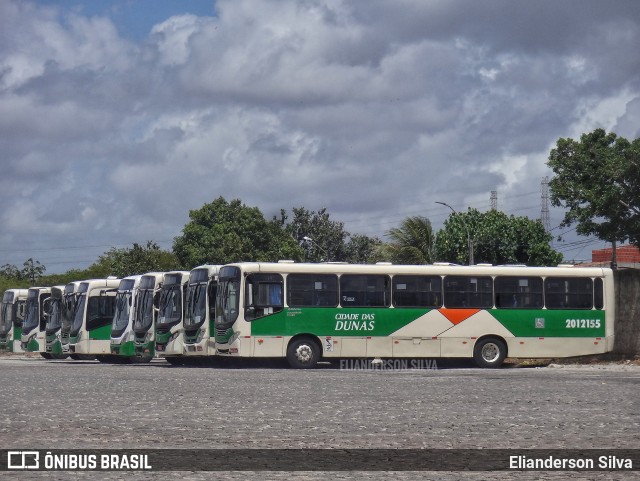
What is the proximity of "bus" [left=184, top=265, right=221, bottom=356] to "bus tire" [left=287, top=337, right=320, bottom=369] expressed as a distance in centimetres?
251

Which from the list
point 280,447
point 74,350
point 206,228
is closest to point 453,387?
point 280,447

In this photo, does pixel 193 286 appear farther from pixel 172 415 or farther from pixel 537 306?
pixel 172 415

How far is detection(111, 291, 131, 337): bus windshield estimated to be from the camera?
1602 inches

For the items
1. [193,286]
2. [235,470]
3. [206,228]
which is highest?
[206,228]

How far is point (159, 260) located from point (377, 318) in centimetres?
6699

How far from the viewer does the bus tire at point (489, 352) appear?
3584cm

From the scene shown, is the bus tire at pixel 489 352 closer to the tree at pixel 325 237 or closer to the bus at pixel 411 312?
the bus at pixel 411 312

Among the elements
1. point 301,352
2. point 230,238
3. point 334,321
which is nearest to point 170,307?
point 301,352

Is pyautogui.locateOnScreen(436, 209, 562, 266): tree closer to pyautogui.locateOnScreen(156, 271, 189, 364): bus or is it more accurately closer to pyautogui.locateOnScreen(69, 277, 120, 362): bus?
pyautogui.locateOnScreen(69, 277, 120, 362): bus

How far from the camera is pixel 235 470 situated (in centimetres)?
1044

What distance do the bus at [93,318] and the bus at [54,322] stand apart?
2.24 m

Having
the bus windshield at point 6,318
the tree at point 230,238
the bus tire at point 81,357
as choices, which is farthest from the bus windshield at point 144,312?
the tree at point 230,238

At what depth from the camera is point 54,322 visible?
46.3 m

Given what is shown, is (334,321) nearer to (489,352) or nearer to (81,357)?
(489,352)
